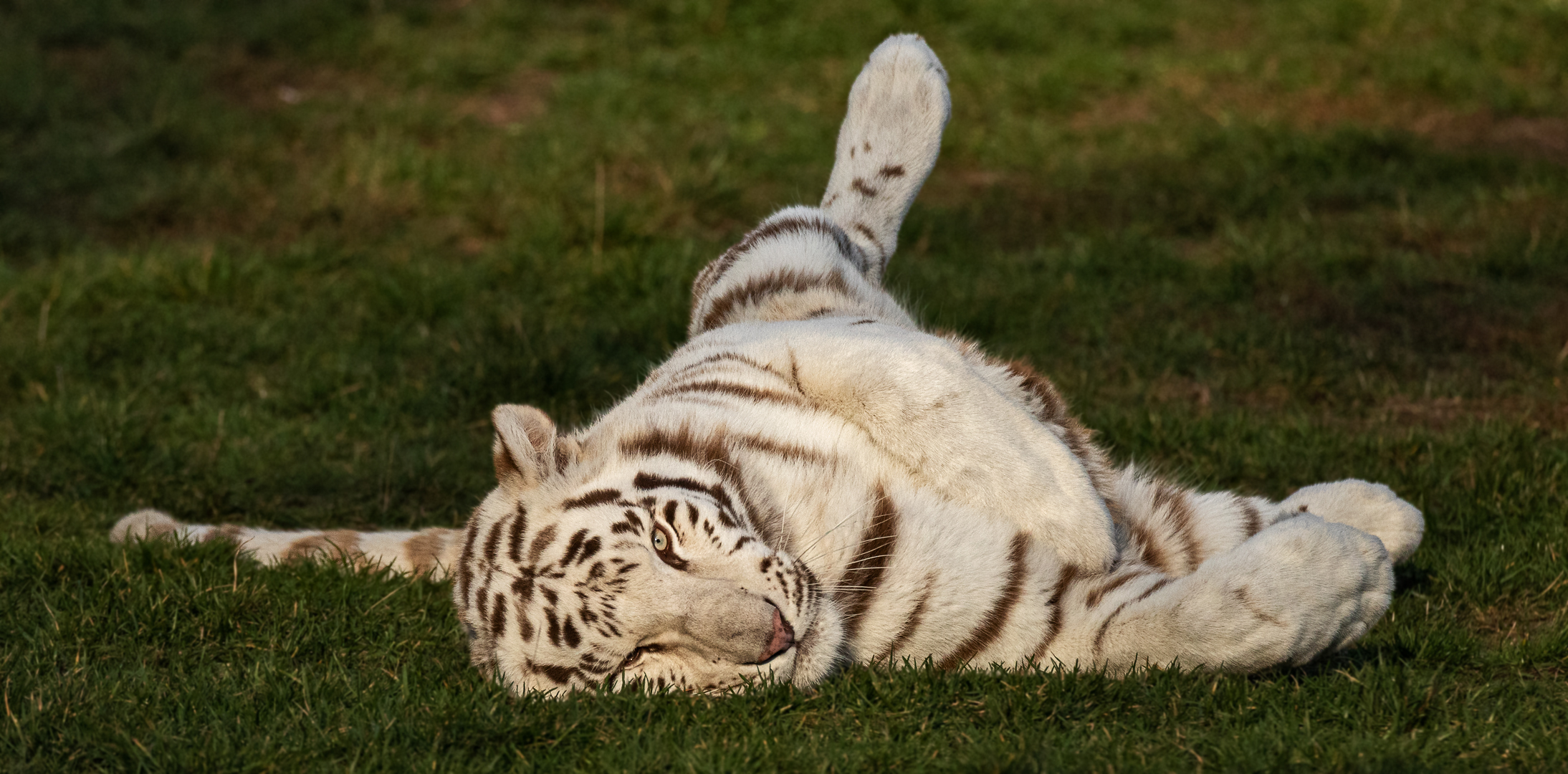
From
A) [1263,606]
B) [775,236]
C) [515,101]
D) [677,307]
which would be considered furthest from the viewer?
[515,101]

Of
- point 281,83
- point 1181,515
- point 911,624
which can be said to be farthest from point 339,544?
point 281,83

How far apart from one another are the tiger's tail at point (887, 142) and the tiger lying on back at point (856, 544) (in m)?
1.22

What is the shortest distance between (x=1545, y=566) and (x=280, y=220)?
20.0ft

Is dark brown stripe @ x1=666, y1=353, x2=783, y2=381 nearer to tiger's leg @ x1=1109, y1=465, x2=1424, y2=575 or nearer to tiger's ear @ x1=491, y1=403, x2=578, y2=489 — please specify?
tiger's ear @ x1=491, y1=403, x2=578, y2=489

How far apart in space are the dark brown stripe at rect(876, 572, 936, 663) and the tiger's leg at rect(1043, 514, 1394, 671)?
307 mm

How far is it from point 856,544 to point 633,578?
505 millimetres

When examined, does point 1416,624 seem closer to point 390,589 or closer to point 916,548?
point 916,548

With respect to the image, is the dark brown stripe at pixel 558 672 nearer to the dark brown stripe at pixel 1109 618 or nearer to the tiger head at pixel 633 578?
the tiger head at pixel 633 578

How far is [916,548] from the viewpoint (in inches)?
115

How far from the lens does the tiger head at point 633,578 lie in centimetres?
273

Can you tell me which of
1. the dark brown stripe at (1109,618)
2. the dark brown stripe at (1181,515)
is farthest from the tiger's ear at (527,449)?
the dark brown stripe at (1181,515)

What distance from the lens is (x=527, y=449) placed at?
3.02 m

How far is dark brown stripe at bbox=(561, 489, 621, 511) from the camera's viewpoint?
2.95 m

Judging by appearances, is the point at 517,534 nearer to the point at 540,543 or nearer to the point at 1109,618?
the point at 540,543
